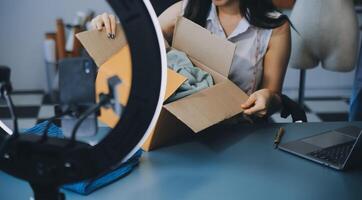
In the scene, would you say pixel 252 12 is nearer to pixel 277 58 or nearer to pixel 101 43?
pixel 277 58

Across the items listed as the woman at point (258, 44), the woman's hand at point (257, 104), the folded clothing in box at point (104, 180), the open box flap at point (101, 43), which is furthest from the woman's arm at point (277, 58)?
the open box flap at point (101, 43)

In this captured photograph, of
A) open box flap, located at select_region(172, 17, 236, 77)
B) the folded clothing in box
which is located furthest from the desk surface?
open box flap, located at select_region(172, 17, 236, 77)

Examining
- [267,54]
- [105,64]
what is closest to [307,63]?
[267,54]

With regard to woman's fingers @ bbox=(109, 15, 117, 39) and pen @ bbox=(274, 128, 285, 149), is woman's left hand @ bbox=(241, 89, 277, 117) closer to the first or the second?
pen @ bbox=(274, 128, 285, 149)

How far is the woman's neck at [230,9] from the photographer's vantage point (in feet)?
5.52

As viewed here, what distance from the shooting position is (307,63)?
82.0 inches

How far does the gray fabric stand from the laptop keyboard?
0.35 meters

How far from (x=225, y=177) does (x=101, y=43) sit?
39cm

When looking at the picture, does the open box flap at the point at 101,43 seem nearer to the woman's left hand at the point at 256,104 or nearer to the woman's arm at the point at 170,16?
the woman's left hand at the point at 256,104

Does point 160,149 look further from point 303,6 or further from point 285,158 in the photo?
point 303,6

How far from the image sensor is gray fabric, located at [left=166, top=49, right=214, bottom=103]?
113cm

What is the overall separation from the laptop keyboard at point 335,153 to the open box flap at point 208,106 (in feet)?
0.75

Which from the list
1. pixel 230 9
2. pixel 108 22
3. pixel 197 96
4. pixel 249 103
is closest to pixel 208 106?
pixel 197 96

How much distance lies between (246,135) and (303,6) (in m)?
1.11
